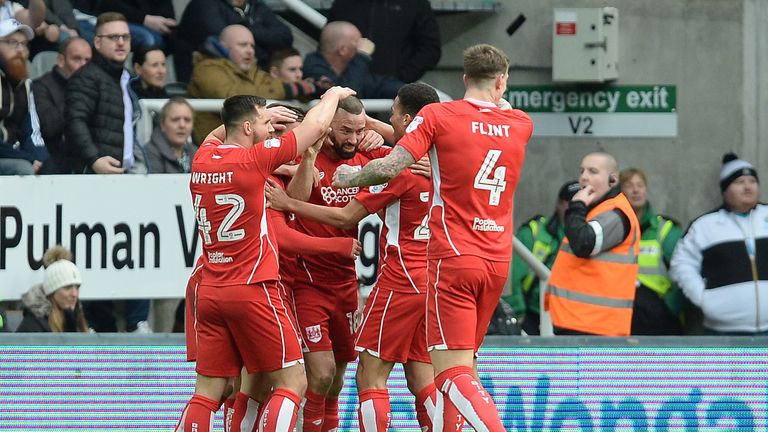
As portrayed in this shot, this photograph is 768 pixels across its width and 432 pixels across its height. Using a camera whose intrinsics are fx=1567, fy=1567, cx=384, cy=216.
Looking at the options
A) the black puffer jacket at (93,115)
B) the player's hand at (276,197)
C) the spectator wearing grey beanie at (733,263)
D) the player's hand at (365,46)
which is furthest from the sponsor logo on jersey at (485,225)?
the player's hand at (365,46)

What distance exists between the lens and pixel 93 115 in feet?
38.5

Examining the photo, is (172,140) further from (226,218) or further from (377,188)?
(226,218)

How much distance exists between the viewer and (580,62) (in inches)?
594

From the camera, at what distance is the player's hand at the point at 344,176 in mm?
8727

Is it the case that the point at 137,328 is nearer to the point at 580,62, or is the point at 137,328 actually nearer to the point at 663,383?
the point at 663,383

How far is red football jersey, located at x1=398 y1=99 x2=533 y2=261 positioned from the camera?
28.5 feet

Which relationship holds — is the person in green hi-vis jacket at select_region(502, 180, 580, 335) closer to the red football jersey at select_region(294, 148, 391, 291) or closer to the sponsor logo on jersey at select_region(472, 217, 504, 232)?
the red football jersey at select_region(294, 148, 391, 291)

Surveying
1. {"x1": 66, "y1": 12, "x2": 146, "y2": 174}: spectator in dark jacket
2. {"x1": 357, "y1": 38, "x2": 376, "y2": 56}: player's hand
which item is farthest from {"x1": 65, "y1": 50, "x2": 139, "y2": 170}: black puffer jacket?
{"x1": 357, "y1": 38, "x2": 376, "y2": 56}: player's hand

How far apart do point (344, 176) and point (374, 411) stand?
1.49 meters

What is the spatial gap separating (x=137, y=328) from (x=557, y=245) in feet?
12.1

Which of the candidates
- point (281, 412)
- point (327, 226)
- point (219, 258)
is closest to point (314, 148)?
point (327, 226)

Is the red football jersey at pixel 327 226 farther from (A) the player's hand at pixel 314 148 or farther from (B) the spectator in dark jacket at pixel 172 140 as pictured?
(B) the spectator in dark jacket at pixel 172 140

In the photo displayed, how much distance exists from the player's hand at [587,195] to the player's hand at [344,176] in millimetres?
2943

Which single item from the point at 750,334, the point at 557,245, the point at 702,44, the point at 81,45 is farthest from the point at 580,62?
the point at 81,45
